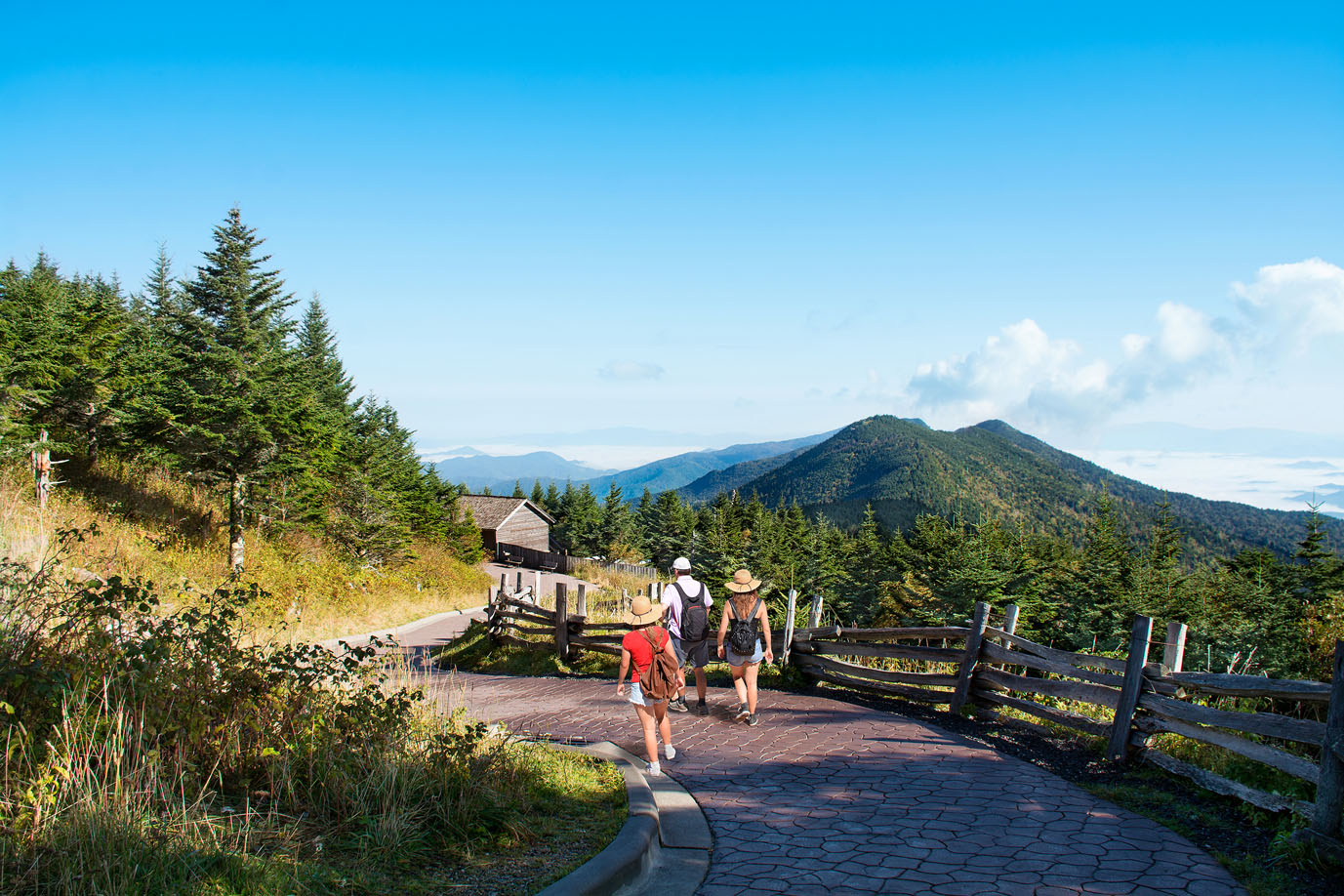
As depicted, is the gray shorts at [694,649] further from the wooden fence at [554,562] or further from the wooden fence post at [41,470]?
the wooden fence at [554,562]

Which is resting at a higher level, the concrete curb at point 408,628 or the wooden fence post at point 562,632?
the wooden fence post at point 562,632

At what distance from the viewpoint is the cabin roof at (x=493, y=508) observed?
199ft

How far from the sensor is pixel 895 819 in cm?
567

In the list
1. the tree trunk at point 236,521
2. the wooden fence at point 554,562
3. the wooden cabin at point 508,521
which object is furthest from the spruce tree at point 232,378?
the wooden cabin at point 508,521

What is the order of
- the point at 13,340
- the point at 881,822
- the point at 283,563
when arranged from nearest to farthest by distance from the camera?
the point at 881,822, the point at 13,340, the point at 283,563

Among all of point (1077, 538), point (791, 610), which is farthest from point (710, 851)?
point (1077, 538)

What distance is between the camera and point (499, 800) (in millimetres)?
5062

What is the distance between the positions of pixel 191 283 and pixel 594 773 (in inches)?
793

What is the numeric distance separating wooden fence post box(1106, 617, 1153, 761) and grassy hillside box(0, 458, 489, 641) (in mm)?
12906

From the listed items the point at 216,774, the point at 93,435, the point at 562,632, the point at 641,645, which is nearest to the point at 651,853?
the point at 641,645

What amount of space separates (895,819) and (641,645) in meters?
2.54

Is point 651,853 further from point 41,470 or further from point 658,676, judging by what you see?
point 41,470

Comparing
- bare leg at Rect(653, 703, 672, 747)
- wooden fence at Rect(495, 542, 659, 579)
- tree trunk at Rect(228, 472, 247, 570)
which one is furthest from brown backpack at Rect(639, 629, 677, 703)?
wooden fence at Rect(495, 542, 659, 579)

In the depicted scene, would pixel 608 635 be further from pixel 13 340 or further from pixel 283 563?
pixel 13 340
